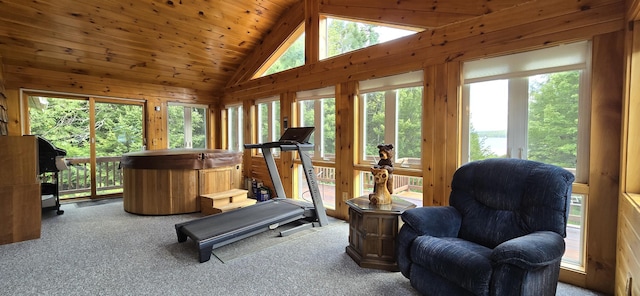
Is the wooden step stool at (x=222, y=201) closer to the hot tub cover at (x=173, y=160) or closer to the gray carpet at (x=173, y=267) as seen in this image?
the hot tub cover at (x=173, y=160)

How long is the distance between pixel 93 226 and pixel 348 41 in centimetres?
430

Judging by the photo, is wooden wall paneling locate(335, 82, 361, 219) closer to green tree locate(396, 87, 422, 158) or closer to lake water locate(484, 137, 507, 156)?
green tree locate(396, 87, 422, 158)

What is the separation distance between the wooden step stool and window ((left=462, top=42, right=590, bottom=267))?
3154 mm

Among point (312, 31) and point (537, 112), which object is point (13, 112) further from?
point (537, 112)

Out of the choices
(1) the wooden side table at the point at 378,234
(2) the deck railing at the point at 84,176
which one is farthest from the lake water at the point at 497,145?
(2) the deck railing at the point at 84,176

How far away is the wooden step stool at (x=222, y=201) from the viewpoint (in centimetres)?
392

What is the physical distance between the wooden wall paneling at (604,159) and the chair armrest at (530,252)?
2.64 ft

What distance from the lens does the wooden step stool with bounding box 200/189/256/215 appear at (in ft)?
12.8

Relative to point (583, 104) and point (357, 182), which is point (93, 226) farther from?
point (583, 104)

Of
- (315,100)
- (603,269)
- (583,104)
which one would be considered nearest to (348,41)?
(315,100)

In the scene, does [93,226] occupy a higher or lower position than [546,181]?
lower

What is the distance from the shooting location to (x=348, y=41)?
12.9 feet

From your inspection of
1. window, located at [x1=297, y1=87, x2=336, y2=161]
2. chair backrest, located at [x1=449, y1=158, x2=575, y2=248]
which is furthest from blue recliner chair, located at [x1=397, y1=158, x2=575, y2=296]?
window, located at [x1=297, y1=87, x2=336, y2=161]

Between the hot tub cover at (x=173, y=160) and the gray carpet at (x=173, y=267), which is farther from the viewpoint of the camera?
the hot tub cover at (x=173, y=160)
